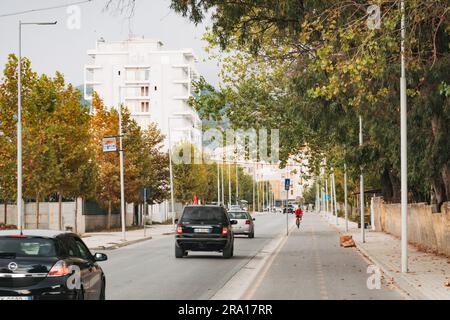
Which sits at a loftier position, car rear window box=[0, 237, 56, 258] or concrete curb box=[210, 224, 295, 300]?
car rear window box=[0, 237, 56, 258]

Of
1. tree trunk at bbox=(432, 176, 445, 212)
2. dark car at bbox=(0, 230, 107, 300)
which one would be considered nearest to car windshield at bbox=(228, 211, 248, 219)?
tree trunk at bbox=(432, 176, 445, 212)

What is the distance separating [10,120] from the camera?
4938 centimetres

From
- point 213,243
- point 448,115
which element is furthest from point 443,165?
point 213,243

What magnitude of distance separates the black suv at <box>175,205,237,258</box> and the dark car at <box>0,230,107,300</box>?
625 inches

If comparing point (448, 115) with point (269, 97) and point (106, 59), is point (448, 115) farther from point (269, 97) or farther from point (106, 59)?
point (106, 59)

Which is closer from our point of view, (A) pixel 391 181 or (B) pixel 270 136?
(B) pixel 270 136

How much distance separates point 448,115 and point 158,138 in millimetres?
57831

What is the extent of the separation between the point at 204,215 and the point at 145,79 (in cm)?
11247

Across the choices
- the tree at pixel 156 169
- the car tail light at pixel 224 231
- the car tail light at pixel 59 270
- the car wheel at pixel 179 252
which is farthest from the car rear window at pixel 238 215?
the car tail light at pixel 59 270

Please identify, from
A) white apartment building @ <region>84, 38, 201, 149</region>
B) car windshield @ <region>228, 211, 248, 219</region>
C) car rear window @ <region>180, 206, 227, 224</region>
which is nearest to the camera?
car rear window @ <region>180, 206, 227, 224</region>

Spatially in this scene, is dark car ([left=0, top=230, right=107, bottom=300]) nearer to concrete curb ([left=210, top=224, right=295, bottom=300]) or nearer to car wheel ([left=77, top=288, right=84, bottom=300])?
car wheel ([left=77, top=288, right=84, bottom=300])

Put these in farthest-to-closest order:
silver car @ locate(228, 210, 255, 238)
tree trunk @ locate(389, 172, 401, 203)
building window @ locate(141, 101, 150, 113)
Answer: building window @ locate(141, 101, 150, 113)
tree trunk @ locate(389, 172, 401, 203)
silver car @ locate(228, 210, 255, 238)

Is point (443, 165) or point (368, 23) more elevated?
point (368, 23)

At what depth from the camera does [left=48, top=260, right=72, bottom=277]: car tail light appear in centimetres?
1110
